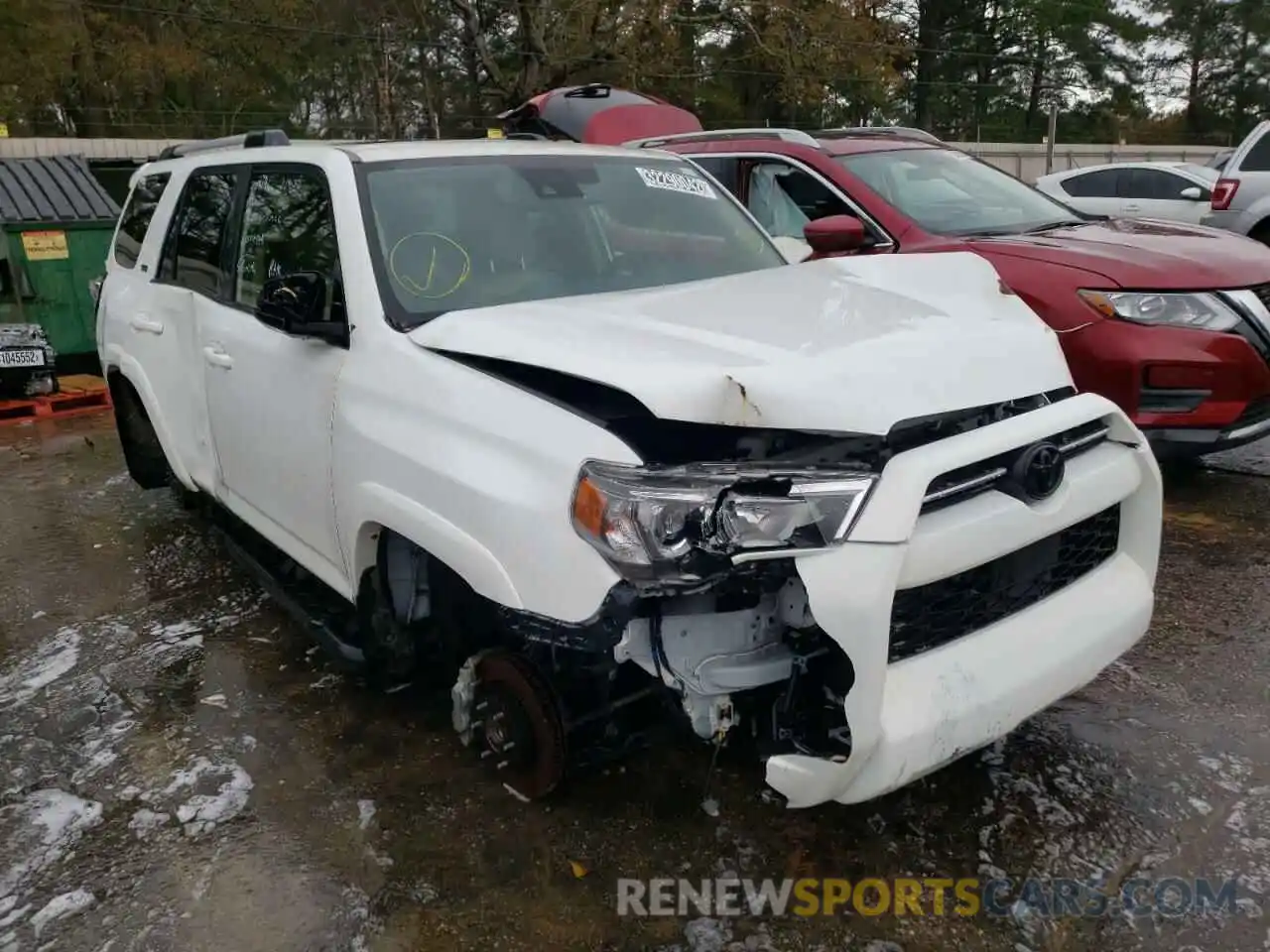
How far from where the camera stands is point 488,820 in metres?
2.94

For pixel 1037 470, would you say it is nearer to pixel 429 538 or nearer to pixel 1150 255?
pixel 429 538

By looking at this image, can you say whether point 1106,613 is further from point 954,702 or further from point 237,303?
point 237,303

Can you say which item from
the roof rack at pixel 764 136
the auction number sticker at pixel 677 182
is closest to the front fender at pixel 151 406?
the auction number sticker at pixel 677 182

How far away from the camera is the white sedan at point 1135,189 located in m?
14.1

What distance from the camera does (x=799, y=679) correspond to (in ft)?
8.07

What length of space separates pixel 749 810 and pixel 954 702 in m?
0.84

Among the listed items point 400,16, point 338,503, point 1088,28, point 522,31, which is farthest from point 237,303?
point 1088,28

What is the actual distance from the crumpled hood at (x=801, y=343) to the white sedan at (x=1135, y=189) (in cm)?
1206

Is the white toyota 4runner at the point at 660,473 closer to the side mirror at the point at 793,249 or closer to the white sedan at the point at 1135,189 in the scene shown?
the side mirror at the point at 793,249

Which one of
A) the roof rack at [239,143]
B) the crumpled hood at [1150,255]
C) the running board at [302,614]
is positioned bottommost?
the running board at [302,614]

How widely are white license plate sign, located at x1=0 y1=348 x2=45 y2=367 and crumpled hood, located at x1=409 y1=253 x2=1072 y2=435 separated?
6663 millimetres

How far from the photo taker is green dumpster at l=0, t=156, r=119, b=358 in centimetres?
899

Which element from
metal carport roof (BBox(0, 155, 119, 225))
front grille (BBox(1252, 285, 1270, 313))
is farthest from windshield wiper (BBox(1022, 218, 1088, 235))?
metal carport roof (BBox(0, 155, 119, 225))

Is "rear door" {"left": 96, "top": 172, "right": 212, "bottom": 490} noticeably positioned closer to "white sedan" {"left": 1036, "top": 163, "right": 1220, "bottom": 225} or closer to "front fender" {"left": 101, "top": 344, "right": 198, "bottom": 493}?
"front fender" {"left": 101, "top": 344, "right": 198, "bottom": 493}
